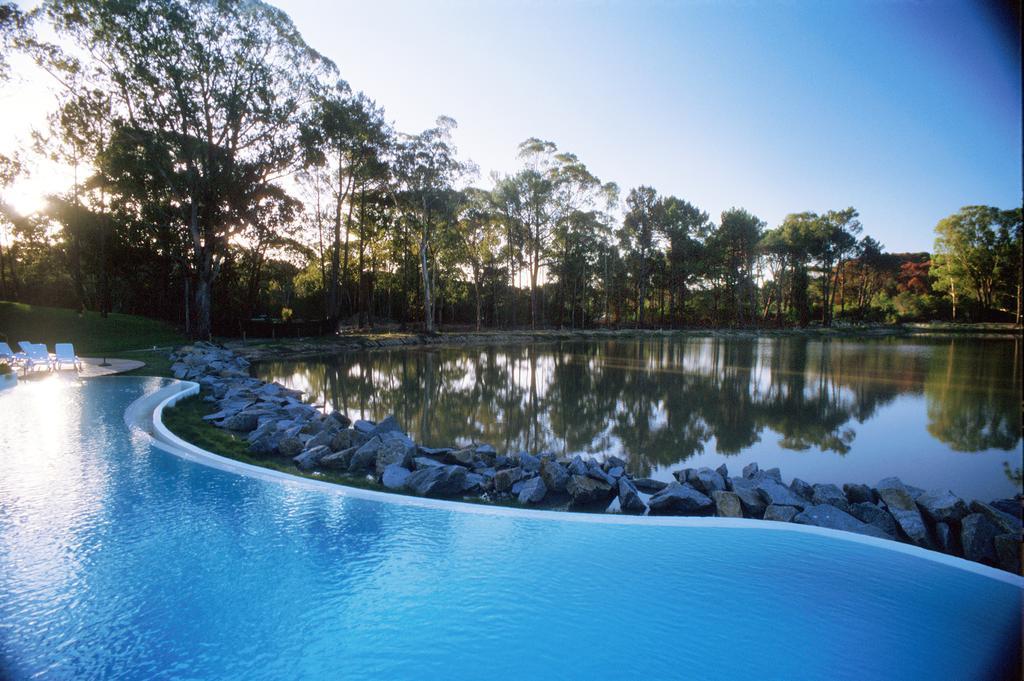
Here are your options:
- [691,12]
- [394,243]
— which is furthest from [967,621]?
[394,243]

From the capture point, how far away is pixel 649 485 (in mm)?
5246

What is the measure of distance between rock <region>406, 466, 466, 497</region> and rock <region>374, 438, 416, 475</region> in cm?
42

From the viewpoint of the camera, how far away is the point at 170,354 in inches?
607

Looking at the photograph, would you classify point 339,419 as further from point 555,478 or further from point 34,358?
point 34,358

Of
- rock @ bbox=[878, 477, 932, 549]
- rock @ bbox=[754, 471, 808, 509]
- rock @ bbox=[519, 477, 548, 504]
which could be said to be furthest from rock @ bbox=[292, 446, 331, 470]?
rock @ bbox=[878, 477, 932, 549]

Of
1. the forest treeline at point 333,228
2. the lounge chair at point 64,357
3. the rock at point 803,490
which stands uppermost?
the forest treeline at point 333,228

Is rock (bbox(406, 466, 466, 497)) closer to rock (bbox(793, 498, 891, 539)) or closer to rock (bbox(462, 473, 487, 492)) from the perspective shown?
rock (bbox(462, 473, 487, 492))

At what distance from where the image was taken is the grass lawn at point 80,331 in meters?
18.3

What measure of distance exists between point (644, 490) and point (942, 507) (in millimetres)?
2437

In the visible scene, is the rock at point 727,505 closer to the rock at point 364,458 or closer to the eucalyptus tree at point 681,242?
the rock at point 364,458

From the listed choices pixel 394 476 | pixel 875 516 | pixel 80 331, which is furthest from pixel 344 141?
pixel 875 516

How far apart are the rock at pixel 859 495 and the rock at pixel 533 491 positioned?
2.89m

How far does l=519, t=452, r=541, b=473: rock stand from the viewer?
17.8 ft

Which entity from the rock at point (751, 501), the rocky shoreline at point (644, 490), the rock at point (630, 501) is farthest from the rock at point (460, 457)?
the rock at point (751, 501)
